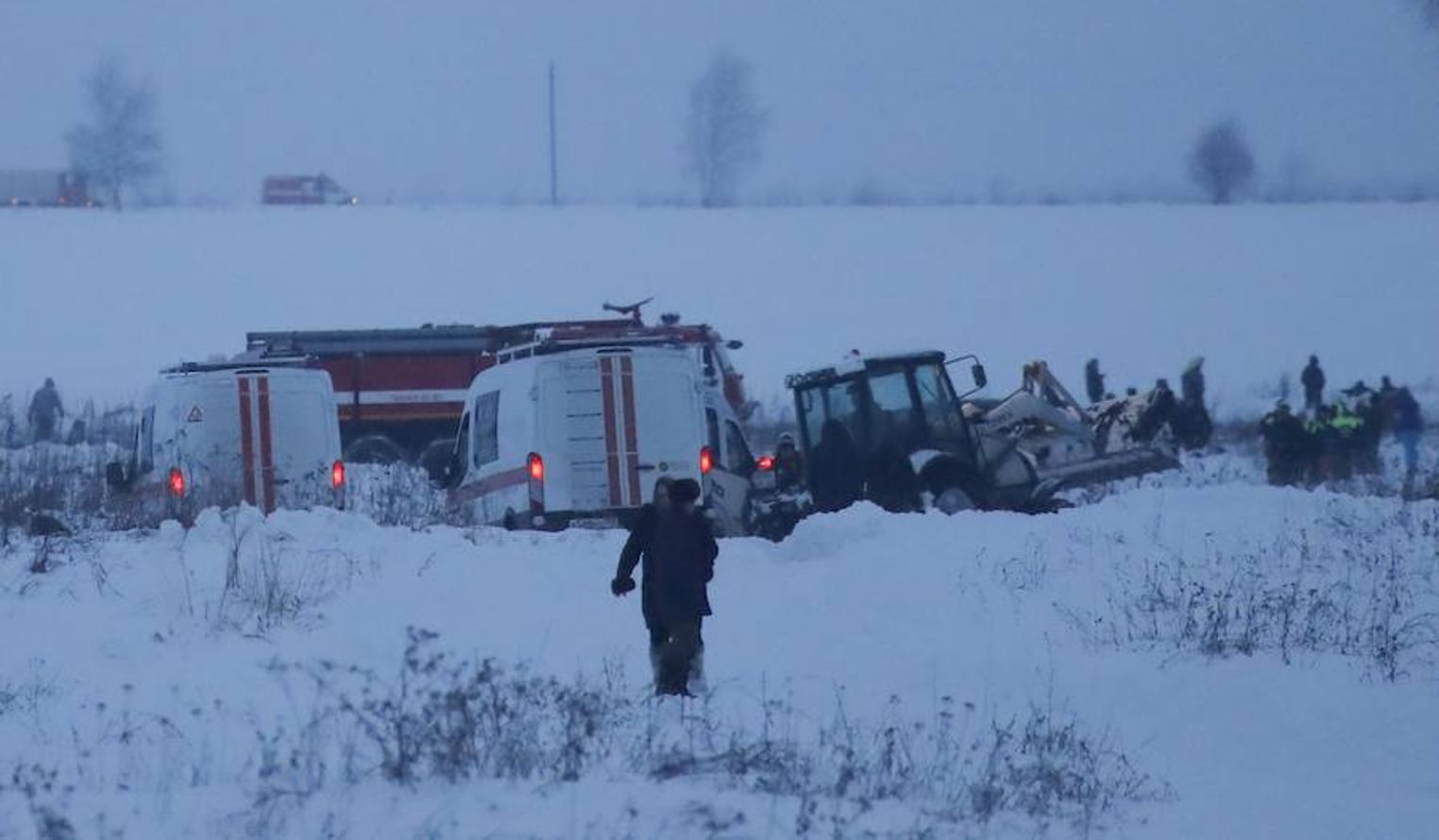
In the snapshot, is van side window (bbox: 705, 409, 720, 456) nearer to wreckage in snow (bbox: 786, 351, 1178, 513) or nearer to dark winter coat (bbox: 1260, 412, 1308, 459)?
wreckage in snow (bbox: 786, 351, 1178, 513)

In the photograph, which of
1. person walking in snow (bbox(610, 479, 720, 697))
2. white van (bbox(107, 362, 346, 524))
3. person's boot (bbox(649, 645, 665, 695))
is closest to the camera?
person's boot (bbox(649, 645, 665, 695))

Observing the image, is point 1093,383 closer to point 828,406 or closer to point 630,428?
point 828,406

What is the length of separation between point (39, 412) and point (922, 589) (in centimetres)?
2436

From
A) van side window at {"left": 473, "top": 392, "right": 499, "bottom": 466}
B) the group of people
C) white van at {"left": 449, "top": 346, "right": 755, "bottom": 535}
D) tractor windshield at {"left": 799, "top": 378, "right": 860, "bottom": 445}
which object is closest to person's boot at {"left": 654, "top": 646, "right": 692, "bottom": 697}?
white van at {"left": 449, "top": 346, "right": 755, "bottom": 535}

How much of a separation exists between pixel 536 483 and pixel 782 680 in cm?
813

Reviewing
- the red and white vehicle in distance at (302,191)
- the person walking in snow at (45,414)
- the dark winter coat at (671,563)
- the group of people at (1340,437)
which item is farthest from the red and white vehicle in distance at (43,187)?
the dark winter coat at (671,563)

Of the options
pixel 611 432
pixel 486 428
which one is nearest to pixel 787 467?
pixel 486 428

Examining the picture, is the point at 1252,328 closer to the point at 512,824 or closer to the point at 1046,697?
the point at 1046,697

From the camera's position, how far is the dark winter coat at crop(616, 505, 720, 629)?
11.6 meters

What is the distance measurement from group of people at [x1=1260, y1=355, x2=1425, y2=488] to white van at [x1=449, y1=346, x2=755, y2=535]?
36.5 feet

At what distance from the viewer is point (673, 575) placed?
38.3ft

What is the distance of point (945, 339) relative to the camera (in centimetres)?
5131

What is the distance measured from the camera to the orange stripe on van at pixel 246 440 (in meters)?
21.2

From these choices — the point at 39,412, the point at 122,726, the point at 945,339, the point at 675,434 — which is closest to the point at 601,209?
the point at 945,339
